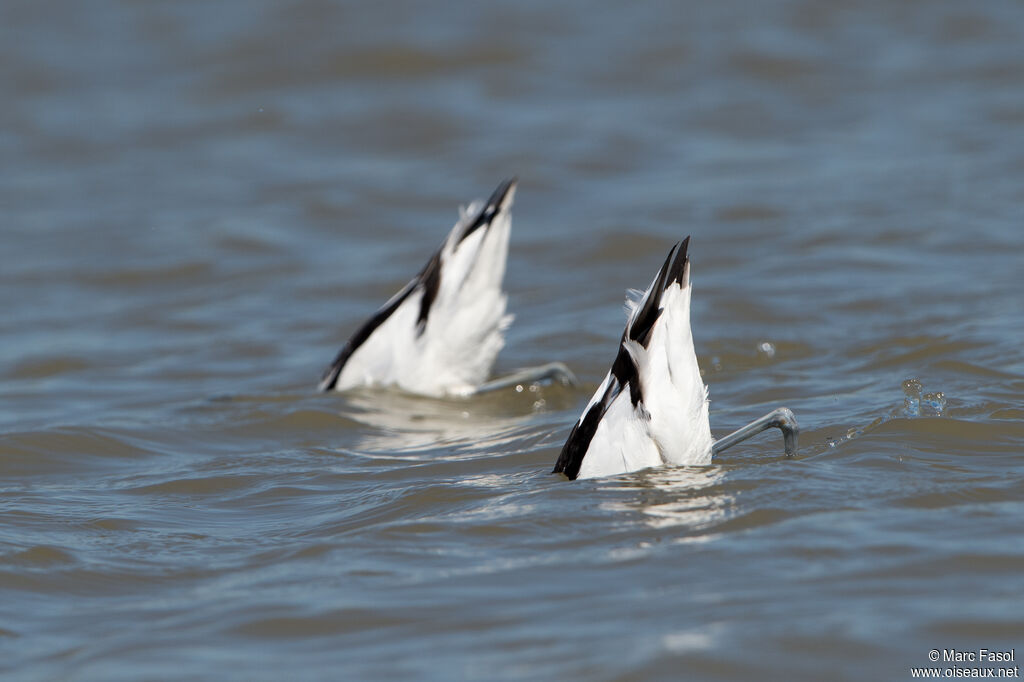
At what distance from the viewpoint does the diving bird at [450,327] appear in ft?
26.0

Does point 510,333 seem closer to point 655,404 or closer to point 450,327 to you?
point 450,327

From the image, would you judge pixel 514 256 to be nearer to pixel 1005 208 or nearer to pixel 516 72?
pixel 1005 208

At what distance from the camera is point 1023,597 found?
3.90m

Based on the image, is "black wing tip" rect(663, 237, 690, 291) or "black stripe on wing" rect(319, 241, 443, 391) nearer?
"black wing tip" rect(663, 237, 690, 291)

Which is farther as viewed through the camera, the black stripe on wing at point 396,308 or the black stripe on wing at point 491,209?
the black stripe on wing at point 396,308

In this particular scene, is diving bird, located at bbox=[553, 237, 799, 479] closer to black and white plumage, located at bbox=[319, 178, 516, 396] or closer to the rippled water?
the rippled water

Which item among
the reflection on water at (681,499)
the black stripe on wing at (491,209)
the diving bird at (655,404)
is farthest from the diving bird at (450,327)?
the reflection on water at (681,499)

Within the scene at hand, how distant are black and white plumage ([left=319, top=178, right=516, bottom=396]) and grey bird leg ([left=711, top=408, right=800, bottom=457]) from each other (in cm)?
280

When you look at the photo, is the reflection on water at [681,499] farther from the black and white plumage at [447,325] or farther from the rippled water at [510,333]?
the black and white plumage at [447,325]

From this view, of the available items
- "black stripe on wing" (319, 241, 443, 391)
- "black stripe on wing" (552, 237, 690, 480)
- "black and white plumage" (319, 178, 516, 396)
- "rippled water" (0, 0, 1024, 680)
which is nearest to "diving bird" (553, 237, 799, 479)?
"black stripe on wing" (552, 237, 690, 480)

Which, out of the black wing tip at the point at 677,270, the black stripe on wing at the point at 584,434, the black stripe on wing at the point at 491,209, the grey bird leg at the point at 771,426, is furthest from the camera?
the black stripe on wing at the point at 491,209

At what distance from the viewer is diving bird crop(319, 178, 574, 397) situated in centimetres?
792

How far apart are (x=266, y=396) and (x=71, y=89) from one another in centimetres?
907

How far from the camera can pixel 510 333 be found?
9422mm
